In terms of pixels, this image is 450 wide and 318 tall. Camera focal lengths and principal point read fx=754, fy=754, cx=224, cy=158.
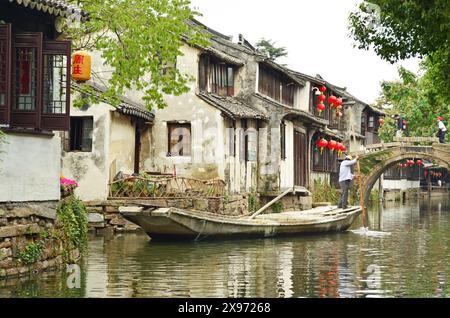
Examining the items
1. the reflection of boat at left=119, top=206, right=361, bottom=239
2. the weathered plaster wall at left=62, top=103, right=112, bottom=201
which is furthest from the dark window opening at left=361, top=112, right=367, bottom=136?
the weathered plaster wall at left=62, top=103, right=112, bottom=201

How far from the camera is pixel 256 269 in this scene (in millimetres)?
15336

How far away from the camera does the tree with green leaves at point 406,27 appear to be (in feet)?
42.5

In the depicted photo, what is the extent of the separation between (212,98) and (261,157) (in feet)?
15.1

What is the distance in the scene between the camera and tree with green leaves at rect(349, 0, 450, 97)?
12.9 meters

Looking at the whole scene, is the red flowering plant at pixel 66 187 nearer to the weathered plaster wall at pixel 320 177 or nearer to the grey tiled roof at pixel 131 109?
the grey tiled roof at pixel 131 109

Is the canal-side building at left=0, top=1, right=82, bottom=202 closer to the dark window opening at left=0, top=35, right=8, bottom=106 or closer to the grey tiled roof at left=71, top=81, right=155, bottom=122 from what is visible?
the dark window opening at left=0, top=35, right=8, bottom=106

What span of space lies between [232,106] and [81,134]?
626cm

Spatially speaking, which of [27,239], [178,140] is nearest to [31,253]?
[27,239]

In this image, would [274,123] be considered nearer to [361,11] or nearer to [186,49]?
[186,49]

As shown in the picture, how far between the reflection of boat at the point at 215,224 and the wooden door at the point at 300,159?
32.5 ft

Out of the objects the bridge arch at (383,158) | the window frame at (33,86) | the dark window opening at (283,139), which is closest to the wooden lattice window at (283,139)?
the dark window opening at (283,139)

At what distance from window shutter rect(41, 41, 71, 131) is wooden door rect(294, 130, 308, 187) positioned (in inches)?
865

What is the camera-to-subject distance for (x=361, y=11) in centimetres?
1518

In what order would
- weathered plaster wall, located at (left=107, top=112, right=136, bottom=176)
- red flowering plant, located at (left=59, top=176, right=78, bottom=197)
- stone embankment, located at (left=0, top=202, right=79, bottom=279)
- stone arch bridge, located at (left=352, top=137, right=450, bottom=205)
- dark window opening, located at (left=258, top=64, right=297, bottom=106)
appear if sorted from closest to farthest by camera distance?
stone embankment, located at (left=0, top=202, right=79, bottom=279), red flowering plant, located at (left=59, top=176, right=78, bottom=197), weathered plaster wall, located at (left=107, top=112, right=136, bottom=176), dark window opening, located at (left=258, top=64, right=297, bottom=106), stone arch bridge, located at (left=352, top=137, right=450, bottom=205)
